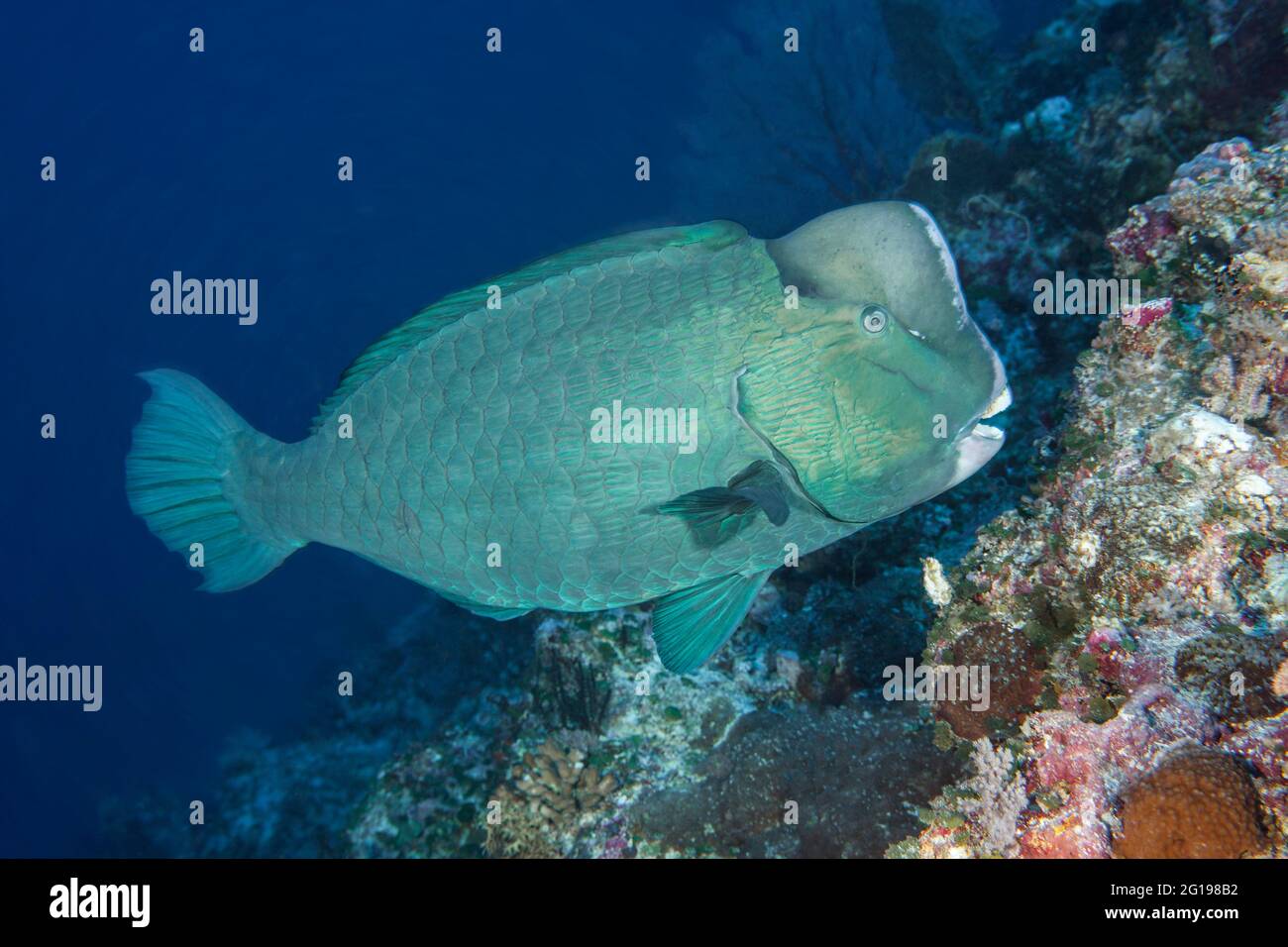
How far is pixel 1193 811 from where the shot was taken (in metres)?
1.68

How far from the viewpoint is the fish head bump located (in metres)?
2.14

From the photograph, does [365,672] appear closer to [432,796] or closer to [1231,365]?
[432,796]

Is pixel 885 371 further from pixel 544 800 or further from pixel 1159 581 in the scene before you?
pixel 544 800

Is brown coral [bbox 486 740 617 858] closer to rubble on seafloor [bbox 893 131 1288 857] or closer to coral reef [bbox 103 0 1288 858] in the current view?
coral reef [bbox 103 0 1288 858]

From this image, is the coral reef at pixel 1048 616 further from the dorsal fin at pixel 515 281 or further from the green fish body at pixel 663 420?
the dorsal fin at pixel 515 281

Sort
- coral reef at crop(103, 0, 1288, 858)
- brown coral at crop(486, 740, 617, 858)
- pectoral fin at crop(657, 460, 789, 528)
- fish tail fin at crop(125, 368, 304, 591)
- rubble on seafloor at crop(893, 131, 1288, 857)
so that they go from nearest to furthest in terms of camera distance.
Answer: rubble on seafloor at crop(893, 131, 1288, 857) < coral reef at crop(103, 0, 1288, 858) < pectoral fin at crop(657, 460, 789, 528) < fish tail fin at crop(125, 368, 304, 591) < brown coral at crop(486, 740, 617, 858)

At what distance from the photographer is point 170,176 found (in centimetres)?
2709

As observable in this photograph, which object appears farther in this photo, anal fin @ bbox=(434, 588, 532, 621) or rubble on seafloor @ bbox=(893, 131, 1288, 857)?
anal fin @ bbox=(434, 588, 532, 621)

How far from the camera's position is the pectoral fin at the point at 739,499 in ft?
6.97

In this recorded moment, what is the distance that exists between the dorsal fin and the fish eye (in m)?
0.66

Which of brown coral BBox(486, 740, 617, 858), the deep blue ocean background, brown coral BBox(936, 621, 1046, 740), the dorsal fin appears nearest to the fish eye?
the dorsal fin

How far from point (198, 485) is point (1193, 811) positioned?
449 cm

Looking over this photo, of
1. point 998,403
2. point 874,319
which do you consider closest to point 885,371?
point 874,319

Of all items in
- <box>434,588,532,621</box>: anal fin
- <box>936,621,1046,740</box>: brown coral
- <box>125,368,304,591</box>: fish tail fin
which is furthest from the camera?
<box>125,368,304,591</box>: fish tail fin
